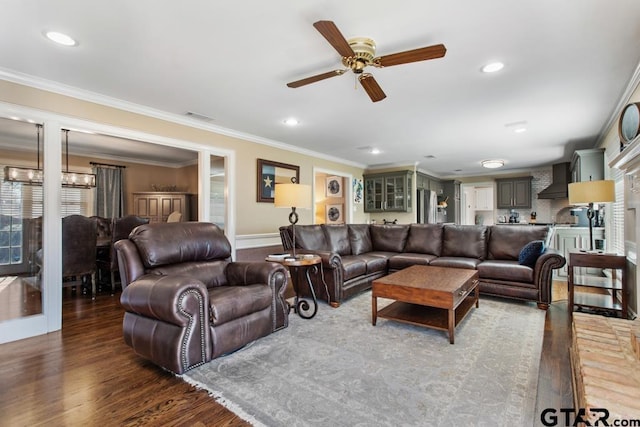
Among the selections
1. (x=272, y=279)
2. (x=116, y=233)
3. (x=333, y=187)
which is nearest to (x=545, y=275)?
(x=272, y=279)

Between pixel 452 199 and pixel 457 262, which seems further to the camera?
pixel 452 199

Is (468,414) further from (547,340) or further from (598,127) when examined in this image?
(598,127)

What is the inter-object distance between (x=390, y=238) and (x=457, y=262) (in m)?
1.30

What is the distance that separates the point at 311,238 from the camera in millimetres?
4301

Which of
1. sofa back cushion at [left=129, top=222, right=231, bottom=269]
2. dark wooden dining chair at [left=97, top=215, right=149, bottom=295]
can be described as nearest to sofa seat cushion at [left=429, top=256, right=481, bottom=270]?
sofa back cushion at [left=129, top=222, right=231, bottom=269]

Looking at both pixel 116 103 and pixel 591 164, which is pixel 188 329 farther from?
pixel 591 164

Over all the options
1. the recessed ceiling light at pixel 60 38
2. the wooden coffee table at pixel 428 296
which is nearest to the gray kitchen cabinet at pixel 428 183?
the wooden coffee table at pixel 428 296

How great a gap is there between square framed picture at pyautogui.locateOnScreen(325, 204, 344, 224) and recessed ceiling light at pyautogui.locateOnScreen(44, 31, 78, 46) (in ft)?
19.1

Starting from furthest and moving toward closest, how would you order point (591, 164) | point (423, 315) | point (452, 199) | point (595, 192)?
point (452, 199) < point (591, 164) < point (595, 192) < point (423, 315)

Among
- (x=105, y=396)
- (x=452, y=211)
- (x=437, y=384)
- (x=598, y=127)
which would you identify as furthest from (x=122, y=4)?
(x=452, y=211)

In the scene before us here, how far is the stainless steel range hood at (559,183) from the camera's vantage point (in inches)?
266

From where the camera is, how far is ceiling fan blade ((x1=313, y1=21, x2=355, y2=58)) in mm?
1641

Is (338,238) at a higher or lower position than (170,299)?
higher

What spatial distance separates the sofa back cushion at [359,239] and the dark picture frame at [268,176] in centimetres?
147
